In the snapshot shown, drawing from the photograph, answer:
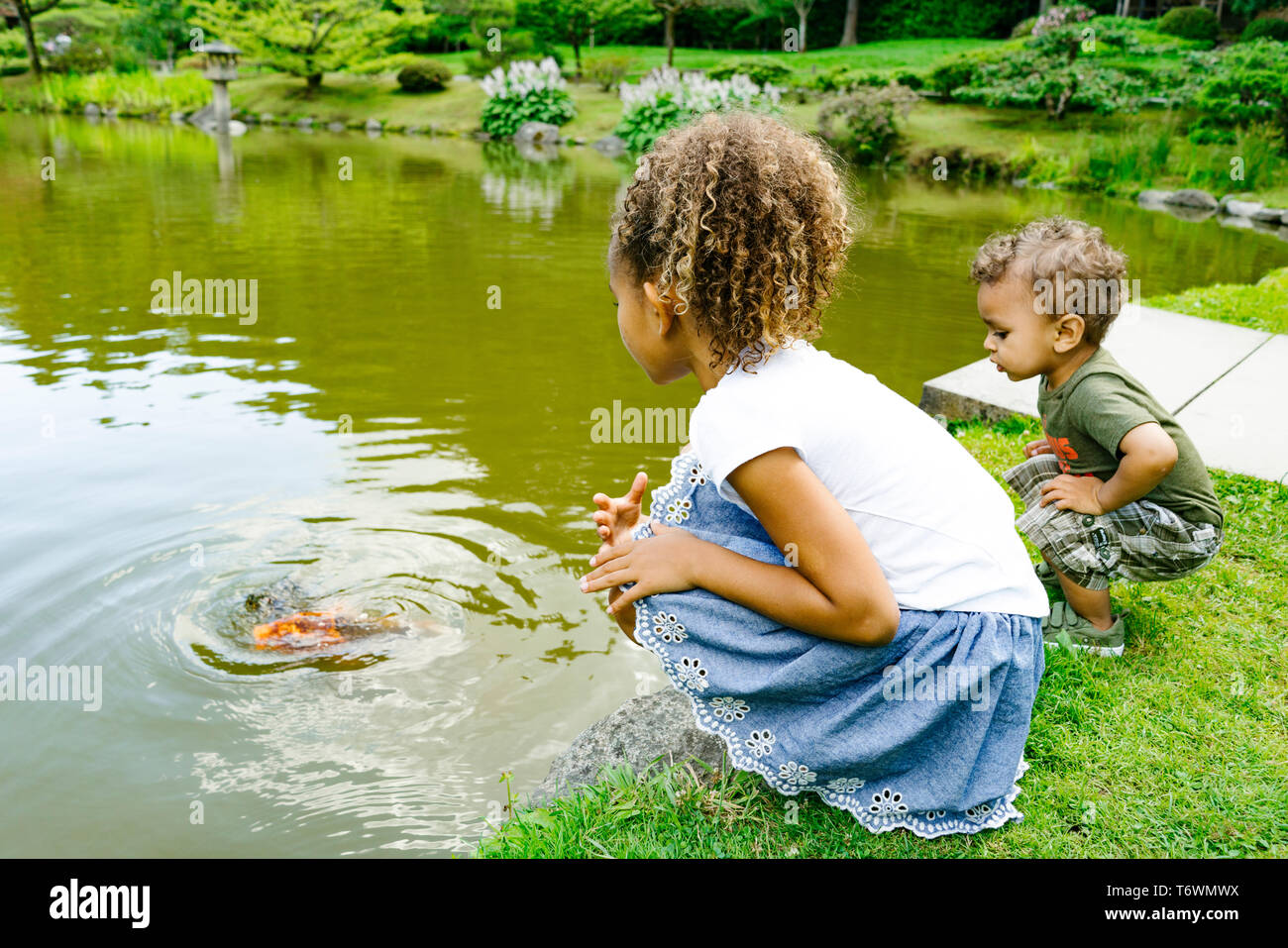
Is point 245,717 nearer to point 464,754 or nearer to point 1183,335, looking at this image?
point 464,754

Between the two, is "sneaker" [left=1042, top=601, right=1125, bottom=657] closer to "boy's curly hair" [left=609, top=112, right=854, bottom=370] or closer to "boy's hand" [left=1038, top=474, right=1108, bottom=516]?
"boy's hand" [left=1038, top=474, right=1108, bottom=516]

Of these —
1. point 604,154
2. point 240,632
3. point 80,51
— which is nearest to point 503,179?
point 604,154

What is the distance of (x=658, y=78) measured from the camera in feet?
63.6

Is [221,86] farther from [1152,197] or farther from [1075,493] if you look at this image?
[1075,493]

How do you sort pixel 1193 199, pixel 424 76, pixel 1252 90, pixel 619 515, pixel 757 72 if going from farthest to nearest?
1. pixel 424 76
2. pixel 757 72
3. pixel 1252 90
4. pixel 1193 199
5. pixel 619 515

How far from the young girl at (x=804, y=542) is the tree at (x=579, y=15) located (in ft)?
86.6

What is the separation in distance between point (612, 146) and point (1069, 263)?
18.4 meters

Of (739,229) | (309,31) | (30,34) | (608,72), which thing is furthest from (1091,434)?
(30,34)

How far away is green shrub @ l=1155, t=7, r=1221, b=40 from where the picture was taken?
24.0 m

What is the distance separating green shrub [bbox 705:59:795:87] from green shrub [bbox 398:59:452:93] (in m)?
7.55

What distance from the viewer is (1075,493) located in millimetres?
2684

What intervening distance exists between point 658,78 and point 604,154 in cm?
183

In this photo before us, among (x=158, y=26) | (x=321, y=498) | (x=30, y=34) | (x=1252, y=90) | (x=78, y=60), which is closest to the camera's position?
(x=321, y=498)

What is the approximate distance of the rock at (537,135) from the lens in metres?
21.1
